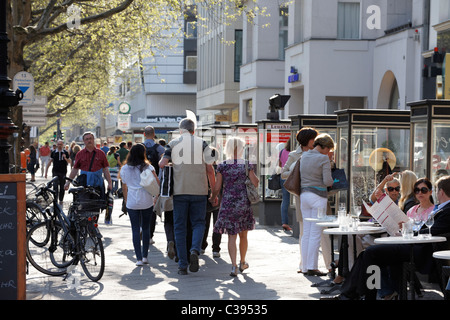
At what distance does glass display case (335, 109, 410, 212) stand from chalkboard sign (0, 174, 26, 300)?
7.34 m

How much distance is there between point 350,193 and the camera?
46.9ft

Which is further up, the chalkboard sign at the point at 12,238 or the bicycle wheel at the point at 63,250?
the chalkboard sign at the point at 12,238

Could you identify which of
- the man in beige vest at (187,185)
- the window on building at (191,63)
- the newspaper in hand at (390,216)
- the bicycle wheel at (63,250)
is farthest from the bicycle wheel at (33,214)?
the window on building at (191,63)

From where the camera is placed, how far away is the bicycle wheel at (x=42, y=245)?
11.2m

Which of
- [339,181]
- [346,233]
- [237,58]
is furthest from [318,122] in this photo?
[237,58]

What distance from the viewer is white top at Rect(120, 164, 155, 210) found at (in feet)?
40.0

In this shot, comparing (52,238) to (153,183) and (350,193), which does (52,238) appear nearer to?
(153,183)

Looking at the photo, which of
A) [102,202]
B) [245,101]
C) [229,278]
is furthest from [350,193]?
[245,101]

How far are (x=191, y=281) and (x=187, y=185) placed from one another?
130 centimetres

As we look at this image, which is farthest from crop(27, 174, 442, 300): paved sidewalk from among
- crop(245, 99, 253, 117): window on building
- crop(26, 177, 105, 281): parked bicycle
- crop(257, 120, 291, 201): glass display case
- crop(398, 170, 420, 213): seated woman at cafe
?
crop(245, 99, 253, 117): window on building

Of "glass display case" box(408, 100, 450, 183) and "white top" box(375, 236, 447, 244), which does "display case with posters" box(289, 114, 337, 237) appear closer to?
"glass display case" box(408, 100, 450, 183)

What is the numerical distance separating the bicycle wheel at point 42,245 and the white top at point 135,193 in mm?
1298

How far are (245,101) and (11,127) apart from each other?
3200cm

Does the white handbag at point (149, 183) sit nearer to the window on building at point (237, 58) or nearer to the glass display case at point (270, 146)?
the glass display case at point (270, 146)
